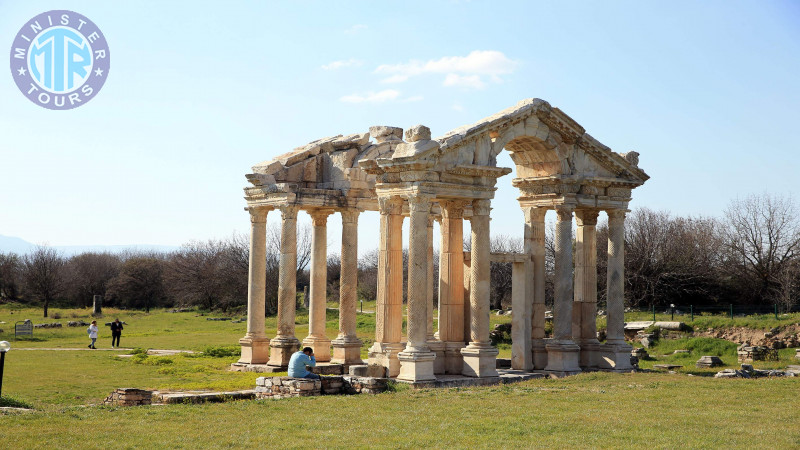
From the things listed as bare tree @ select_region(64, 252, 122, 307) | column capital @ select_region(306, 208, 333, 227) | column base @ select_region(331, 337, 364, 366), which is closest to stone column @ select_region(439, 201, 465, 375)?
column base @ select_region(331, 337, 364, 366)

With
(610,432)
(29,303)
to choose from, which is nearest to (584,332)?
(610,432)

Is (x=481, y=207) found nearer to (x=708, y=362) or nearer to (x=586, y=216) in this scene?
(x=586, y=216)

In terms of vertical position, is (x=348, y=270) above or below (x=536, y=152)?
below

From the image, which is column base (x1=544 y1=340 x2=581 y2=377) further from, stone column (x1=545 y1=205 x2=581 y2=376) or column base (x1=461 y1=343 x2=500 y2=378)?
column base (x1=461 y1=343 x2=500 y2=378)

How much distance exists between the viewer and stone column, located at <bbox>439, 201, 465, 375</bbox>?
71.6ft

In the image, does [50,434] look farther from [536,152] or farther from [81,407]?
[536,152]

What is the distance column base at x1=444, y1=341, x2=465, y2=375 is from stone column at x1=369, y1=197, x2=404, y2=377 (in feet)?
4.58

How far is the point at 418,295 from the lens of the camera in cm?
2009

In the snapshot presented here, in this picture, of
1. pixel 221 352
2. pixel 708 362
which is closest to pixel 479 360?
pixel 708 362

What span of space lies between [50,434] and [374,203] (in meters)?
13.3

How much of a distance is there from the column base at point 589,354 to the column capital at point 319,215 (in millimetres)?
8236

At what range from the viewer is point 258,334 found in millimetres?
24969

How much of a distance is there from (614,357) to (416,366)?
23.6 ft

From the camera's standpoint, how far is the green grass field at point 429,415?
509 inches
